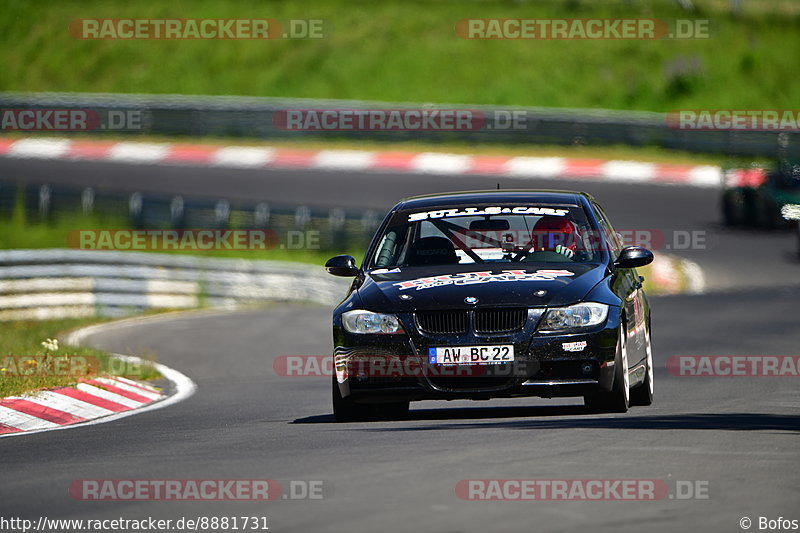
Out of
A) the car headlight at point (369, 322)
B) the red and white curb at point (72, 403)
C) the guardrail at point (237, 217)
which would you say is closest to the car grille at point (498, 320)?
the car headlight at point (369, 322)

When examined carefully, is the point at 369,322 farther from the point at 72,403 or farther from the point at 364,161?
the point at 364,161

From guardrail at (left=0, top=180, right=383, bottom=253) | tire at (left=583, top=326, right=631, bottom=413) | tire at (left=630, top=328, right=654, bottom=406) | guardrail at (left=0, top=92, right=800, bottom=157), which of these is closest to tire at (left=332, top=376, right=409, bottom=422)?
tire at (left=583, top=326, right=631, bottom=413)

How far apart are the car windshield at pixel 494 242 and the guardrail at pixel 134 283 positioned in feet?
→ 36.8

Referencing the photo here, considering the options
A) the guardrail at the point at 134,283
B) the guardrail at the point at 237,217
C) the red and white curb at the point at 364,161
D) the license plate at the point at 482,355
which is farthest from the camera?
the red and white curb at the point at 364,161

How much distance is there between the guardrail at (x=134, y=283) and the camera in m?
20.9

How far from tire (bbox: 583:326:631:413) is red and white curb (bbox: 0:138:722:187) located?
20.6 meters

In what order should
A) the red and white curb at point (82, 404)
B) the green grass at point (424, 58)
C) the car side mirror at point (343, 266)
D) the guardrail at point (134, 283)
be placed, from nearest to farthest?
the car side mirror at point (343, 266), the red and white curb at point (82, 404), the guardrail at point (134, 283), the green grass at point (424, 58)

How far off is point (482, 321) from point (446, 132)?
24.5m

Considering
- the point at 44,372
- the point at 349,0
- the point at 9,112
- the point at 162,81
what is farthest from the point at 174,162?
the point at 44,372

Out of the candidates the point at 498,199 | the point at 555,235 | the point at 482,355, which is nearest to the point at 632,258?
the point at 555,235

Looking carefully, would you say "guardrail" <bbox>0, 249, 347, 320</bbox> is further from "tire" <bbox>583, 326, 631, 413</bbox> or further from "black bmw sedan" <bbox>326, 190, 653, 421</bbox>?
"tire" <bbox>583, 326, 631, 413</bbox>

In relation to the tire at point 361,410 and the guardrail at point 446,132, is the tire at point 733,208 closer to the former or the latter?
the guardrail at point 446,132

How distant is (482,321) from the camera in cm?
916

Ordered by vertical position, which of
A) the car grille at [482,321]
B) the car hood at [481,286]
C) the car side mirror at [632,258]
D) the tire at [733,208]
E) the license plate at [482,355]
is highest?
the tire at [733,208]
